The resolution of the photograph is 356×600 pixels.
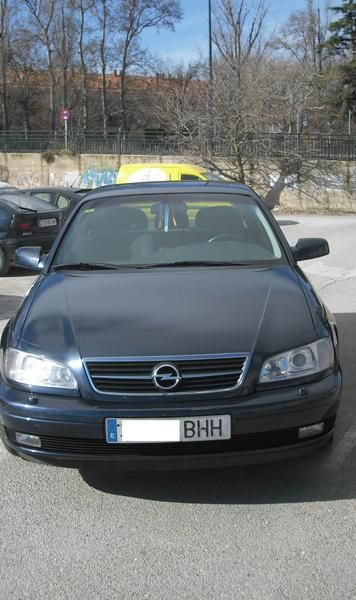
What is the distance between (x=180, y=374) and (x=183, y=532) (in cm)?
72

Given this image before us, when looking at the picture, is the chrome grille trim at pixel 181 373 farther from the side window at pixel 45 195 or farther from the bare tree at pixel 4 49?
the bare tree at pixel 4 49

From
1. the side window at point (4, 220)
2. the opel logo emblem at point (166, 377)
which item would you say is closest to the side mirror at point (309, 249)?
the opel logo emblem at point (166, 377)

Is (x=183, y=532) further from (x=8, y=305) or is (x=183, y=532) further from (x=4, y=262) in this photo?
(x=4, y=262)

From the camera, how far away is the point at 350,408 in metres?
4.39

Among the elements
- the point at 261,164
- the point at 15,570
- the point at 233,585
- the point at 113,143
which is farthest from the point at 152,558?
the point at 113,143

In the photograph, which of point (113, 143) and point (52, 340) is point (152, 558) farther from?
point (113, 143)

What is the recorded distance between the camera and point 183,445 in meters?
2.92

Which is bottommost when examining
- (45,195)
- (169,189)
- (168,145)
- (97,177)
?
(169,189)

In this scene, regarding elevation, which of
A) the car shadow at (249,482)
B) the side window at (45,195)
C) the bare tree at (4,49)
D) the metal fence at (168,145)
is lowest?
the car shadow at (249,482)

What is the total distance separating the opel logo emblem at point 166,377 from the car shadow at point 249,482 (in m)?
0.47

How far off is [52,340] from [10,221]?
7.98 meters

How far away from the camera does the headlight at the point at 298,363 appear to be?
299cm

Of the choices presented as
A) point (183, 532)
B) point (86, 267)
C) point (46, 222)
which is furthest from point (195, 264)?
point (46, 222)

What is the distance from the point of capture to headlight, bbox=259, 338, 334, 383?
299 cm
